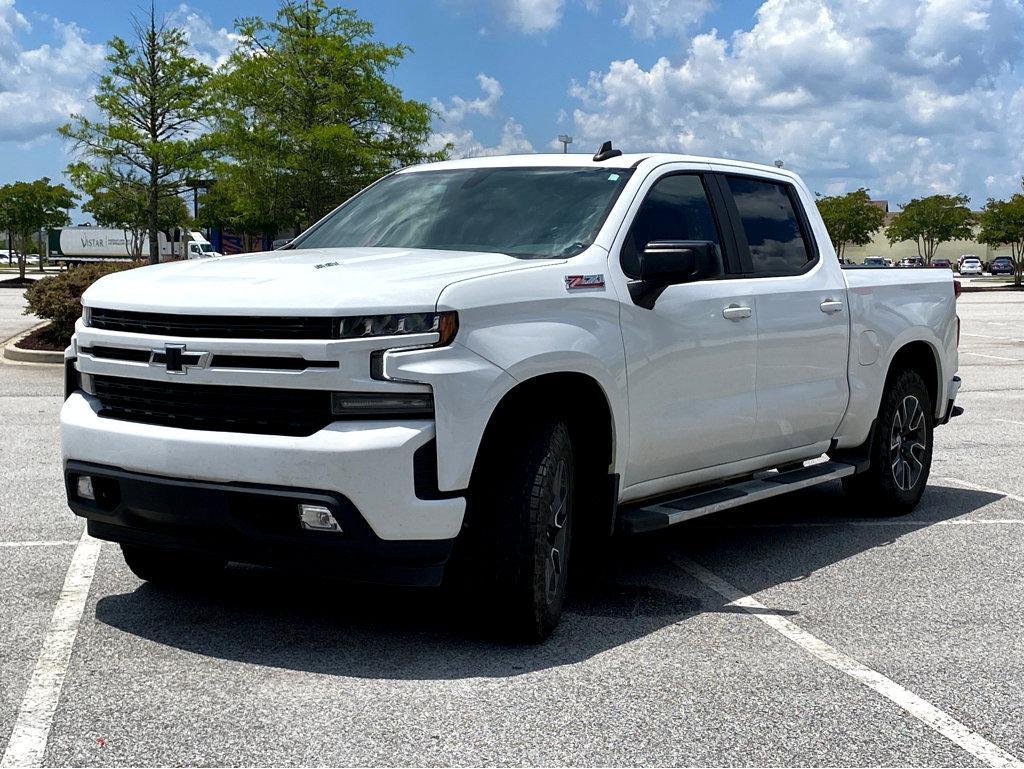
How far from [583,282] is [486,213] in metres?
0.95

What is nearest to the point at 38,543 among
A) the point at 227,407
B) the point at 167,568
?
the point at 167,568

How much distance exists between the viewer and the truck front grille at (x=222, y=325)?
466 centimetres

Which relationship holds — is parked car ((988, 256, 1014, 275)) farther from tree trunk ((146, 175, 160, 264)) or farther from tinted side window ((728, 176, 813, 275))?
tinted side window ((728, 176, 813, 275))

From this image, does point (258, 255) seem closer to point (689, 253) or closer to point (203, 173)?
point (689, 253)

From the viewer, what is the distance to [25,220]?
2936 inches

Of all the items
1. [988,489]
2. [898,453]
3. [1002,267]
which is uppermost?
[898,453]

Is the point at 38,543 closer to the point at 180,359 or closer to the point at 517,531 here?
the point at 180,359

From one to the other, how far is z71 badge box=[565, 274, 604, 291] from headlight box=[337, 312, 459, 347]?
737mm

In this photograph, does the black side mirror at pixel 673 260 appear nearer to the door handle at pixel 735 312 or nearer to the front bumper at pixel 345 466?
the door handle at pixel 735 312

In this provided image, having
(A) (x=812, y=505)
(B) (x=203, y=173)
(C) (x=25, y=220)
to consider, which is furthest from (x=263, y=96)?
(C) (x=25, y=220)

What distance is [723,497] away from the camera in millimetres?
6289

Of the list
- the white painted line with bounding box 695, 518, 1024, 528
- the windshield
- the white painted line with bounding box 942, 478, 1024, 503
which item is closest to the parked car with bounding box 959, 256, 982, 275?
the white painted line with bounding box 942, 478, 1024, 503

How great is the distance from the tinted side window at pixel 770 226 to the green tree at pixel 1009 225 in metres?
66.3

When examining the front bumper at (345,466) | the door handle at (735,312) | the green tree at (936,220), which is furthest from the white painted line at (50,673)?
the green tree at (936,220)
